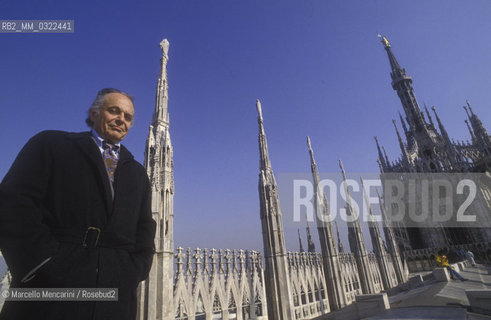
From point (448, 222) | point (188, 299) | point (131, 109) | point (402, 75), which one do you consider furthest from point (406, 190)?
point (131, 109)

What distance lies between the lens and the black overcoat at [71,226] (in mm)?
1338

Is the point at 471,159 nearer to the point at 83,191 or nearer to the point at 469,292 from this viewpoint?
the point at 469,292

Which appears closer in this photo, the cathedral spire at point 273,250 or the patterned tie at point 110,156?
the patterned tie at point 110,156

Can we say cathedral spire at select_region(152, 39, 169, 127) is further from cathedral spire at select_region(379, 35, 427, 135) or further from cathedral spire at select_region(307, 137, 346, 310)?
cathedral spire at select_region(379, 35, 427, 135)

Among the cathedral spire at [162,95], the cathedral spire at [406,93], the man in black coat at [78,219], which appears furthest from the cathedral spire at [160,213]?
the cathedral spire at [406,93]

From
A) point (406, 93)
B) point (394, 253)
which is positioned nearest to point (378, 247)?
point (394, 253)

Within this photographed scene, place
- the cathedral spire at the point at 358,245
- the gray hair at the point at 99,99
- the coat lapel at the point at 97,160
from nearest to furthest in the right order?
the coat lapel at the point at 97,160 → the gray hair at the point at 99,99 → the cathedral spire at the point at 358,245

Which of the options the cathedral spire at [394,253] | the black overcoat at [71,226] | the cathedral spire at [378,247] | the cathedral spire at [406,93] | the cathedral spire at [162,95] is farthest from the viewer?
the cathedral spire at [406,93]

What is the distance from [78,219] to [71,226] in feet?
0.21

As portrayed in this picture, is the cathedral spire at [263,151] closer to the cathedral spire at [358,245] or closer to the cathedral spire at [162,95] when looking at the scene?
the cathedral spire at [162,95]

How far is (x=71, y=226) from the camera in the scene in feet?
5.21

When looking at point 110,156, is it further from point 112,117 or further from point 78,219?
point 78,219

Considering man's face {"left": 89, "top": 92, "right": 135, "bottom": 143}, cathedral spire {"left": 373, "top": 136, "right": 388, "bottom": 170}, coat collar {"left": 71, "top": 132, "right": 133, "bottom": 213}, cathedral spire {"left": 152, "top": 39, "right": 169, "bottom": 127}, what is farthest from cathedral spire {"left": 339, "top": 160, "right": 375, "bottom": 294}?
cathedral spire {"left": 373, "top": 136, "right": 388, "bottom": 170}

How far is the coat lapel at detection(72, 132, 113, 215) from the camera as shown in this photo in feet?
5.91
